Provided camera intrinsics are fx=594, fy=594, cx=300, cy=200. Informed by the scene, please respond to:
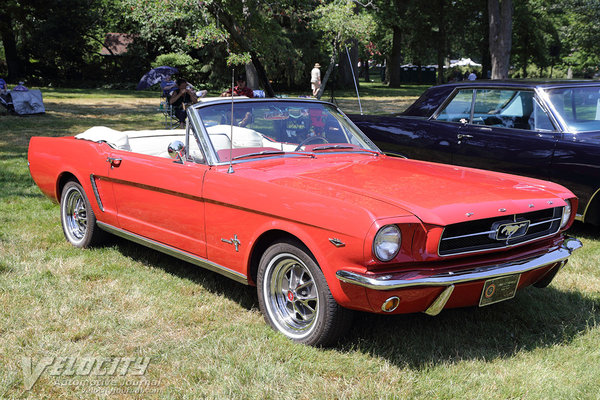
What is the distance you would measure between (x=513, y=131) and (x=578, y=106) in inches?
28.4

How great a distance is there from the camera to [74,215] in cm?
562

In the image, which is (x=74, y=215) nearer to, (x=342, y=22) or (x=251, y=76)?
(x=342, y=22)

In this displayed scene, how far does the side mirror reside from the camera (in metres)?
4.24

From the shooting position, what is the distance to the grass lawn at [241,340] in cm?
308

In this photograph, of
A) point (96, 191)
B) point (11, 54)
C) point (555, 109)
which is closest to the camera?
point (96, 191)

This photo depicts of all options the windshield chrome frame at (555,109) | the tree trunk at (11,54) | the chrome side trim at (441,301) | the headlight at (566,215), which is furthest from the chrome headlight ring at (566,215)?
the tree trunk at (11,54)

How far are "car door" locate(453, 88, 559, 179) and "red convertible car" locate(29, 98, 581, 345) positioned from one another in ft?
6.70

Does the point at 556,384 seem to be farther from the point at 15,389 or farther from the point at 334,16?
the point at 334,16

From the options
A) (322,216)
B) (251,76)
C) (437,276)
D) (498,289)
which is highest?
(251,76)

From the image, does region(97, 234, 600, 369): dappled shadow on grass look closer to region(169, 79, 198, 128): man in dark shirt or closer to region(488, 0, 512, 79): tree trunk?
region(169, 79, 198, 128): man in dark shirt

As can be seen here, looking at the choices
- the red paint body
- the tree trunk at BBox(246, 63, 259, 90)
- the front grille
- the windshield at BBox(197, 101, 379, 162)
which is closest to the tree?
the tree trunk at BBox(246, 63, 259, 90)

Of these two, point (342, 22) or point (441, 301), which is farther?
point (342, 22)

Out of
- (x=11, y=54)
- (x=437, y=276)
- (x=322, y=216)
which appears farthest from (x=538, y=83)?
(x=11, y=54)

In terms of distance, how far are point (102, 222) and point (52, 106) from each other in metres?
18.4
